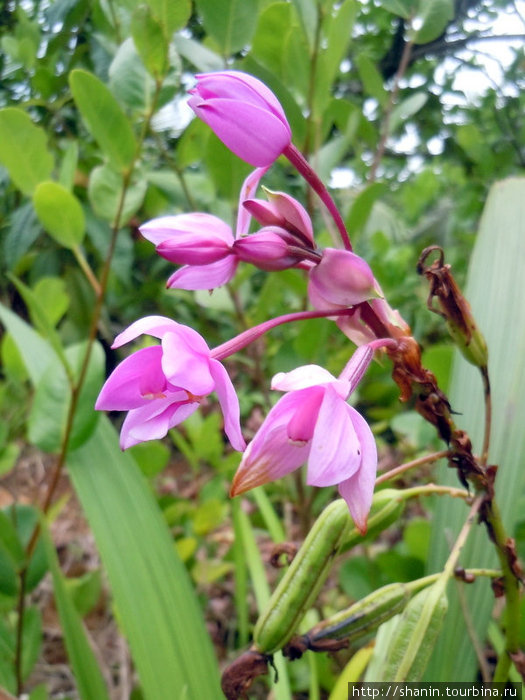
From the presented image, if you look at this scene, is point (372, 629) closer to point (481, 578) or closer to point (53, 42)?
point (481, 578)

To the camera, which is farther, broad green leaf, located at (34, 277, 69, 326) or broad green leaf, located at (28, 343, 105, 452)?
broad green leaf, located at (34, 277, 69, 326)

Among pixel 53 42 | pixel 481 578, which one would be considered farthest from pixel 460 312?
pixel 53 42

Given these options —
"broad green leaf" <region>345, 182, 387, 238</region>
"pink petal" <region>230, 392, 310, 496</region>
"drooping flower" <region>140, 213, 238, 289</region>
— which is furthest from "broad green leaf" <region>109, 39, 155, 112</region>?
"pink petal" <region>230, 392, 310, 496</region>

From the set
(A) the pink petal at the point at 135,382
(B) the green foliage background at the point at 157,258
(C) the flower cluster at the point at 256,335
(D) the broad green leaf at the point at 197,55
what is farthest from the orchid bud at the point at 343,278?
(D) the broad green leaf at the point at 197,55

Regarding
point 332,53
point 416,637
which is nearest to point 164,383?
point 416,637

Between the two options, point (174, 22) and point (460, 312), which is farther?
point (174, 22)

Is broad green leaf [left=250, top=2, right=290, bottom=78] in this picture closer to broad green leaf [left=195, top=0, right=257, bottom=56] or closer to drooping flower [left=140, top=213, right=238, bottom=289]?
broad green leaf [left=195, top=0, right=257, bottom=56]
